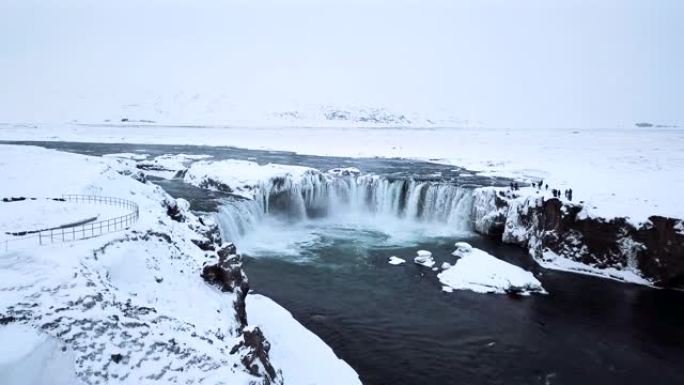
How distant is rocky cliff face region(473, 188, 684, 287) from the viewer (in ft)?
89.2

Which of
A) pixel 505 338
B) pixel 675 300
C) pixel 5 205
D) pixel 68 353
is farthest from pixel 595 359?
pixel 5 205

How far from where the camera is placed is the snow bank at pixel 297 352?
17.0 m

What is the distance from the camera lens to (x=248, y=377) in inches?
527

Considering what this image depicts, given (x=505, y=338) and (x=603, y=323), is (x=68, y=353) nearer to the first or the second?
(x=505, y=338)

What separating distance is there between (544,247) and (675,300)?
754 cm

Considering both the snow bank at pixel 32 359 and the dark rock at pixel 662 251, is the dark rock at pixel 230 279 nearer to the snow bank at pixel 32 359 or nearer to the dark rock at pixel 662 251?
the snow bank at pixel 32 359

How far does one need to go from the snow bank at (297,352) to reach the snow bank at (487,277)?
946 cm

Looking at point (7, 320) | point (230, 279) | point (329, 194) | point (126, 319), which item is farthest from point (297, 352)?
point (329, 194)

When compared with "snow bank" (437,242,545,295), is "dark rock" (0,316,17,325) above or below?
above

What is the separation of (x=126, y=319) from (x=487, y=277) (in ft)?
60.9

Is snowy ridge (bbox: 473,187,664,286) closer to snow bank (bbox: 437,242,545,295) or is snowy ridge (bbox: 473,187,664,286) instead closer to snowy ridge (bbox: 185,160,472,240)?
snowy ridge (bbox: 185,160,472,240)

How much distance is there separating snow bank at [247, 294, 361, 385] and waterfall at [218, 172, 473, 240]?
15.1m

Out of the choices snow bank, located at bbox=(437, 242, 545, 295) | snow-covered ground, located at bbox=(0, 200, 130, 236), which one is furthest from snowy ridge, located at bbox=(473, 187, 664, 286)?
snow-covered ground, located at bbox=(0, 200, 130, 236)

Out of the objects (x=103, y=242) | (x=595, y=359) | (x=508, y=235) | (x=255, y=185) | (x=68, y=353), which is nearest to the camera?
(x=68, y=353)
